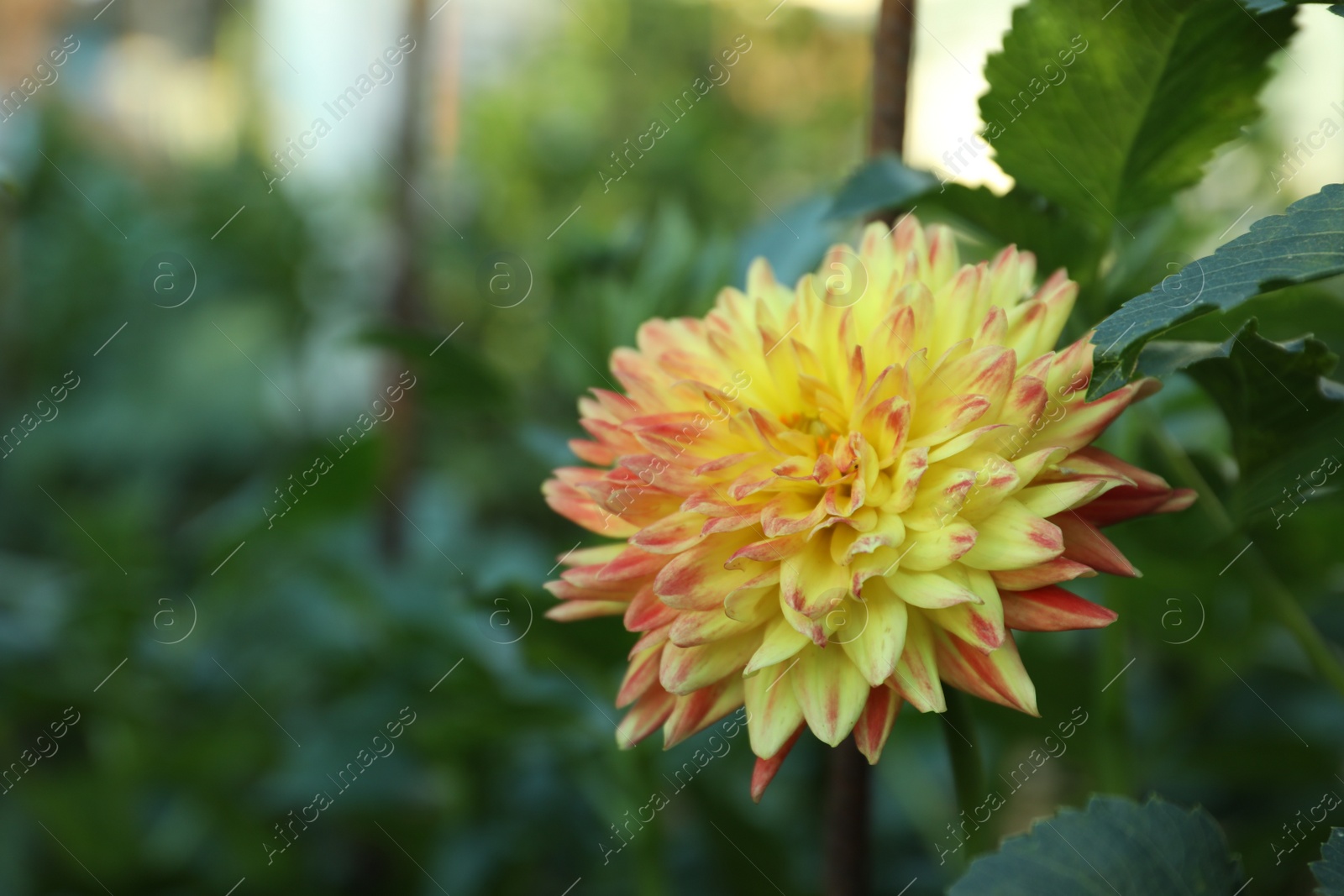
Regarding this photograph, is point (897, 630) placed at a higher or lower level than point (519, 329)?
lower

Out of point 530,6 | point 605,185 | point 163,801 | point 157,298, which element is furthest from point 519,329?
point 530,6

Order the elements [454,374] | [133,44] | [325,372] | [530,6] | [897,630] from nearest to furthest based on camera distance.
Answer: [897,630] < [454,374] < [325,372] < [133,44] < [530,6]

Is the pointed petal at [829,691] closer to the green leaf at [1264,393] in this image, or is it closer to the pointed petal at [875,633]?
the pointed petal at [875,633]

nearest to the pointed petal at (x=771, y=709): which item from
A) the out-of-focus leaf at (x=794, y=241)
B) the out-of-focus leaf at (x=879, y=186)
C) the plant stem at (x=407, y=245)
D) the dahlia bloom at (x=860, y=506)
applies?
the dahlia bloom at (x=860, y=506)

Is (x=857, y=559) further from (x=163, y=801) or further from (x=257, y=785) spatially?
(x=163, y=801)

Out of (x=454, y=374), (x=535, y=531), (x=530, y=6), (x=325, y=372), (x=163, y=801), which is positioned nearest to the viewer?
(x=454, y=374)
